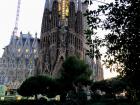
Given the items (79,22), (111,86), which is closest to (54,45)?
(79,22)

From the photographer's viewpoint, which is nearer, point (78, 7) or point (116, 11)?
point (116, 11)

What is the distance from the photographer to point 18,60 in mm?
140250

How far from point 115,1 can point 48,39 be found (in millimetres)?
102003

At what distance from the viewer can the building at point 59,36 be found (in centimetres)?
11062

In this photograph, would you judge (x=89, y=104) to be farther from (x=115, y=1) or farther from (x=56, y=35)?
(x=56, y=35)

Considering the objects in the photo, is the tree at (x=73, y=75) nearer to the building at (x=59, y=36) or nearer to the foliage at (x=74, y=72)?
the foliage at (x=74, y=72)

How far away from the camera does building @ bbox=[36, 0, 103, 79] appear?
111 meters

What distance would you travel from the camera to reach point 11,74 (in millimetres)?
134000

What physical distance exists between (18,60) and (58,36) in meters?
36.1

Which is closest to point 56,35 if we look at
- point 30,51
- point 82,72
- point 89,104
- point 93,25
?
point 30,51

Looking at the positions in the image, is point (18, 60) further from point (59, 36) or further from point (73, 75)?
point (73, 75)

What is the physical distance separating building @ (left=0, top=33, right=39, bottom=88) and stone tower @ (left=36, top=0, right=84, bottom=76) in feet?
69.2

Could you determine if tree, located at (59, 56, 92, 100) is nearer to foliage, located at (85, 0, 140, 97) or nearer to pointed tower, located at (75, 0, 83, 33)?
foliage, located at (85, 0, 140, 97)

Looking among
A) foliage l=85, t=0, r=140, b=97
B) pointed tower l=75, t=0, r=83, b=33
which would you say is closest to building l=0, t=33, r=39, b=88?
pointed tower l=75, t=0, r=83, b=33
